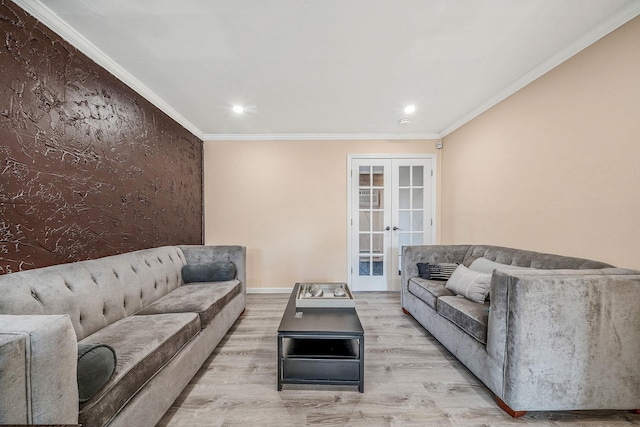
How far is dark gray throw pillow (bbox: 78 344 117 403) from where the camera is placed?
3.33ft

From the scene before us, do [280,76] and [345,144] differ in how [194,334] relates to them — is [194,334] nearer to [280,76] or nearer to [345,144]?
[280,76]

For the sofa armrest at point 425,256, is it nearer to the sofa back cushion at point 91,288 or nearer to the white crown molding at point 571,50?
the white crown molding at point 571,50

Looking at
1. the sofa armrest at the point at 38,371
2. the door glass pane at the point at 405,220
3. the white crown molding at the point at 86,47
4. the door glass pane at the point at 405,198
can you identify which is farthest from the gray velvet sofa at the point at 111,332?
the door glass pane at the point at 405,198

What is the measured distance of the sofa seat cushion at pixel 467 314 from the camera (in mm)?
1712

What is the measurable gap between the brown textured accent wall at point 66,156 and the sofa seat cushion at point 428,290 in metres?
2.89

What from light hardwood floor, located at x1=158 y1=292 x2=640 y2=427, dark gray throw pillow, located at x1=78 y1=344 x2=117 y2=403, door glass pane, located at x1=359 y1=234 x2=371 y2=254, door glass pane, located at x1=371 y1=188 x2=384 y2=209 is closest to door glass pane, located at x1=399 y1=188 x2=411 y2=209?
door glass pane, located at x1=371 y1=188 x2=384 y2=209

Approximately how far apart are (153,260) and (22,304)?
111cm

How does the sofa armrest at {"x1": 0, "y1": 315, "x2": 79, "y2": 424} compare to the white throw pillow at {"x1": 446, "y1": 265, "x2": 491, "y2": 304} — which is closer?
the sofa armrest at {"x1": 0, "y1": 315, "x2": 79, "y2": 424}

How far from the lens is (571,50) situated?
76.0 inches

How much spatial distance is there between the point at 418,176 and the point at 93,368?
4.09 m

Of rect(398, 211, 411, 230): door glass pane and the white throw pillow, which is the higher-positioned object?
rect(398, 211, 411, 230): door glass pane

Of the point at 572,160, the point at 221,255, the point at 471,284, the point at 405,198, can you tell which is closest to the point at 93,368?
the point at 221,255

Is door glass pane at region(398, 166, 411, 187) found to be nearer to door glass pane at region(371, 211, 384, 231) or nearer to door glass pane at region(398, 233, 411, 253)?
door glass pane at region(371, 211, 384, 231)

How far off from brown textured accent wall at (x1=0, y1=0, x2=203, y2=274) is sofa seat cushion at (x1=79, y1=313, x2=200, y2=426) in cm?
68
